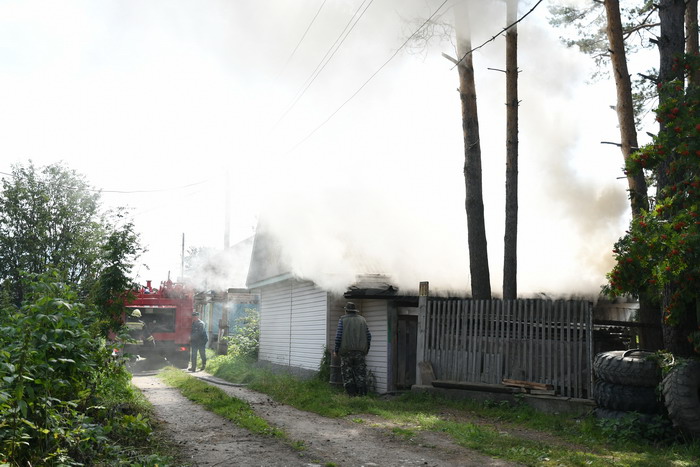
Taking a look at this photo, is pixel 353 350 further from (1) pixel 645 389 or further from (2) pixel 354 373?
(1) pixel 645 389

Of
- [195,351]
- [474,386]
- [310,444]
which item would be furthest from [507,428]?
[195,351]

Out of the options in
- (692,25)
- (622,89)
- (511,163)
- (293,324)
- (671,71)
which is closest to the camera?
(671,71)

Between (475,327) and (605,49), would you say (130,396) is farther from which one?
(605,49)

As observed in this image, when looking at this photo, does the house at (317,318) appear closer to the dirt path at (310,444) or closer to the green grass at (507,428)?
the green grass at (507,428)

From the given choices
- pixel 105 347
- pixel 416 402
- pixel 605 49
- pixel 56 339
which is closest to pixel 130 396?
pixel 105 347

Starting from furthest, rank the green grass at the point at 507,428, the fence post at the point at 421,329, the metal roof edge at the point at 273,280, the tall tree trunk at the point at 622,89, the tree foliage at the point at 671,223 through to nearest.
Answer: the metal roof edge at the point at 273,280, the tall tree trunk at the point at 622,89, the fence post at the point at 421,329, the tree foliage at the point at 671,223, the green grass at the point at 507,428

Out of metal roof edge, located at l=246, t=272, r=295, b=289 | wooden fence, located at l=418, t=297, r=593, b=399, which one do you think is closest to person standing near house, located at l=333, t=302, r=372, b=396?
wooden fence, located at l=418, t=297, r=593, b=399

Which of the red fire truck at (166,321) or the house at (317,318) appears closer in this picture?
the house at (317,318)

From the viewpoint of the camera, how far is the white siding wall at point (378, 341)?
13.7 meters

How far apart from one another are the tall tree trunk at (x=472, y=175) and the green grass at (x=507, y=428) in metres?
3.07

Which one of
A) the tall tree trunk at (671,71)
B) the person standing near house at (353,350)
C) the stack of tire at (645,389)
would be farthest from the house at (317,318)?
the tall tree trunk at (671,71)

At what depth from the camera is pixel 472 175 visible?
45.1 feet

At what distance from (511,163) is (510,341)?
14.3ft

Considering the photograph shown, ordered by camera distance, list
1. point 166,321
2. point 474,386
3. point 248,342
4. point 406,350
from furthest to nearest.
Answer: point 248,342 → point 166,321 → point 406,350 → point 474,386
